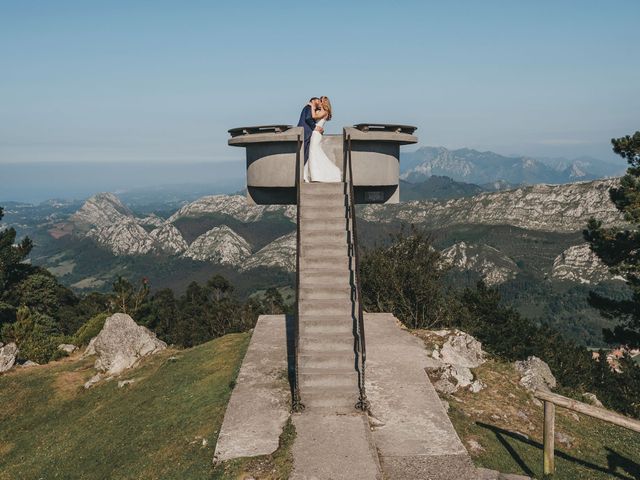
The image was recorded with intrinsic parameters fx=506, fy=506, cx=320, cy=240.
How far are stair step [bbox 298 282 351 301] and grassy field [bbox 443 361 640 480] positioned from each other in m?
3.72

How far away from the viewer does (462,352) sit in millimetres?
15211

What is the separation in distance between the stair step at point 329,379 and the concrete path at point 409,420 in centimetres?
78

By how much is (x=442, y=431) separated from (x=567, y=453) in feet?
11.0

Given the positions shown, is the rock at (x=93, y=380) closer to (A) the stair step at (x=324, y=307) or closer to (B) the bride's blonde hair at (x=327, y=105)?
(A) the stair step at (x=324, y=307)

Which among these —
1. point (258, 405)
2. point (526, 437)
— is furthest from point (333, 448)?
point (526, 437)

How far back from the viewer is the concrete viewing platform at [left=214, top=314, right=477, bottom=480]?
885 cm

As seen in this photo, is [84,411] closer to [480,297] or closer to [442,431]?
[442,431]

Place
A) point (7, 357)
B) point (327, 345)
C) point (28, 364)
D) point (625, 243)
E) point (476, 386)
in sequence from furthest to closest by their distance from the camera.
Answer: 1. point (625, 243)
2. point (28, 364)
3. point (7, 357)
4. point (476, 386)
5. point (327, 345)

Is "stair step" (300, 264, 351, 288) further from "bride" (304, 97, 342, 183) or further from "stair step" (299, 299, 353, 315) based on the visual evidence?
"bride" (304, 97, 342, 183)

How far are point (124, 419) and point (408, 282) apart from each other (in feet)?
55.5

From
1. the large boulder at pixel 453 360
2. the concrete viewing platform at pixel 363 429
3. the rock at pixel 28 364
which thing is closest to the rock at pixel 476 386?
the large boulder at pixel 453 360

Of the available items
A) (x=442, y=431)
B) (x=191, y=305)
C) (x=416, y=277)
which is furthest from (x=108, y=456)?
(x=191, y=305)

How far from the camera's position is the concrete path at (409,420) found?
8.97 meters

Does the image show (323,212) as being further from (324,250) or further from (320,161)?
(320,161)
